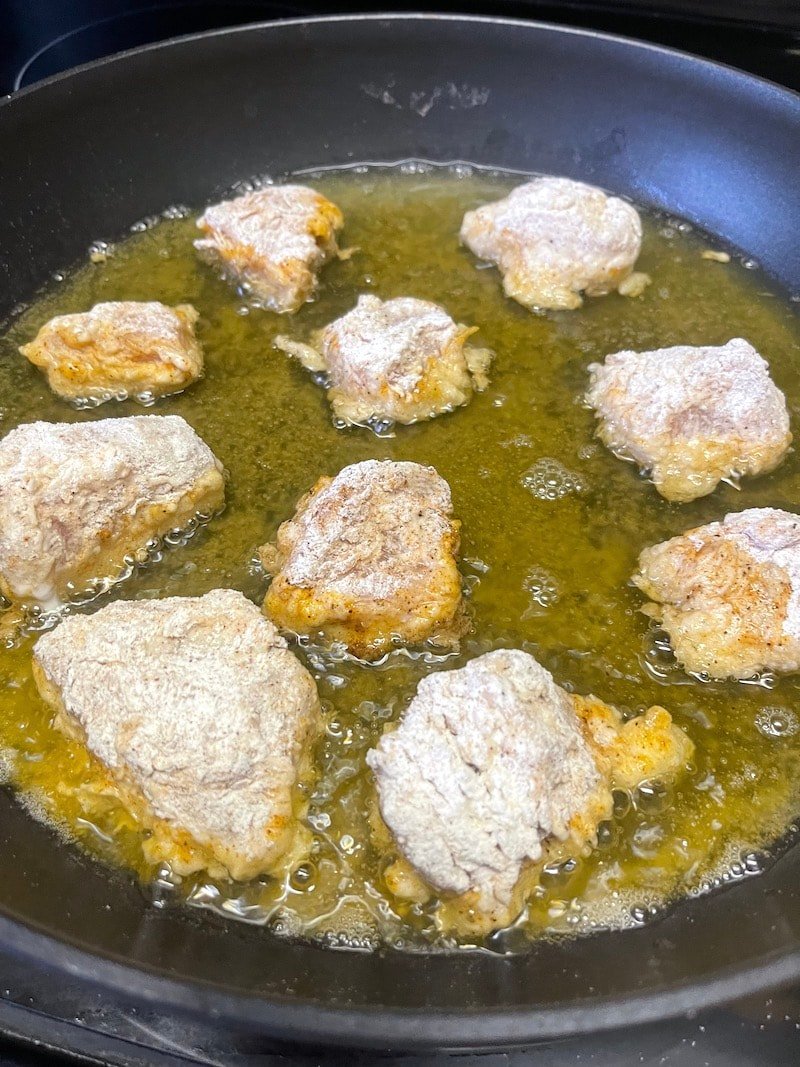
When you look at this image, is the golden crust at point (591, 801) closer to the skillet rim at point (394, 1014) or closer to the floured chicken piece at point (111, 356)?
the skillet rim at point (394, 1014)

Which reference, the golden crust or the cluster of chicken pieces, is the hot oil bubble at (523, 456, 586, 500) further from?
the golden crust

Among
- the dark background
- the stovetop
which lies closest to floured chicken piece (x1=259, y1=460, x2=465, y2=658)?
the stovetop

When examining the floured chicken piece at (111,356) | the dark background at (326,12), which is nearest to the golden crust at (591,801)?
the floured chicken piece at (111,356)

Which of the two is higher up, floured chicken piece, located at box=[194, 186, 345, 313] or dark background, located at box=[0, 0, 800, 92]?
dark background, located at box=[0, 0, 800, 92]

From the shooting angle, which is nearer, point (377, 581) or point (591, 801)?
point (591, 801)

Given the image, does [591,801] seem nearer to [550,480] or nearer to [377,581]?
[377,581]

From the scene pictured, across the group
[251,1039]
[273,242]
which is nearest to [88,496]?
[273,242]

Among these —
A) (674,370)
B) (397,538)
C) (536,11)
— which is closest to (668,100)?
(536,11)
